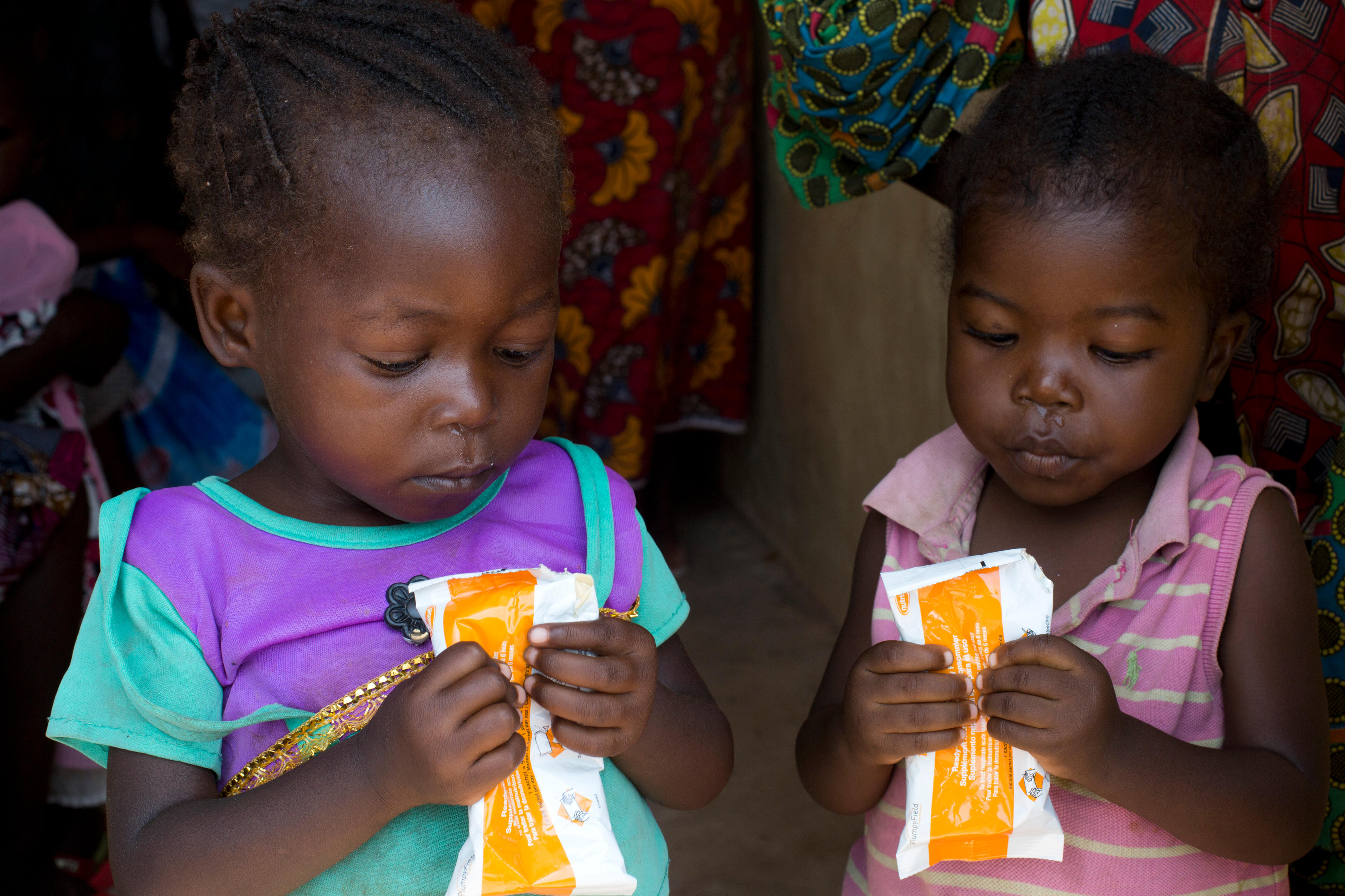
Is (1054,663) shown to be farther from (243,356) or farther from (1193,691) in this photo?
(243,356)

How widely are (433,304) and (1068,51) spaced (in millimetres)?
1009

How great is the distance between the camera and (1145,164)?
51.0 inches

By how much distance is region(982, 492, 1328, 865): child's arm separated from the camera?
3.76ft

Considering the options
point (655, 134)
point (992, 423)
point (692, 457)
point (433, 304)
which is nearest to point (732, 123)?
point (655, 134)

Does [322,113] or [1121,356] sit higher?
[322,113]

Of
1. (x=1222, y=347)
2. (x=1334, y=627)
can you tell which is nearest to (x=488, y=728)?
(x=1222, y=347)

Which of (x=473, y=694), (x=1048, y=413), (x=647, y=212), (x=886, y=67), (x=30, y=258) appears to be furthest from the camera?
(x=647, y=212)

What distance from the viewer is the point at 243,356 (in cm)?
127

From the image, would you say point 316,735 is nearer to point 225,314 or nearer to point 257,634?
point 257,634

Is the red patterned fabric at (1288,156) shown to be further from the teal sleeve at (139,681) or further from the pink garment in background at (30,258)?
the pink garment in background at (30,258)

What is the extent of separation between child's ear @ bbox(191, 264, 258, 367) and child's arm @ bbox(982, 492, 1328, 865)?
0.82 m

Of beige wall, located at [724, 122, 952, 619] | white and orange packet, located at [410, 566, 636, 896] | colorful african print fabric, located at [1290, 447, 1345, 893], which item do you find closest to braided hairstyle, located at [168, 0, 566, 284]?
white and orange packet, located at [410, 566, 636, 896]

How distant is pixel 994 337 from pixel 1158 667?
41 cm

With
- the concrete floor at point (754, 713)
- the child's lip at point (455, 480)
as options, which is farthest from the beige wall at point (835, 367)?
the child's lip at point (455, 480)
